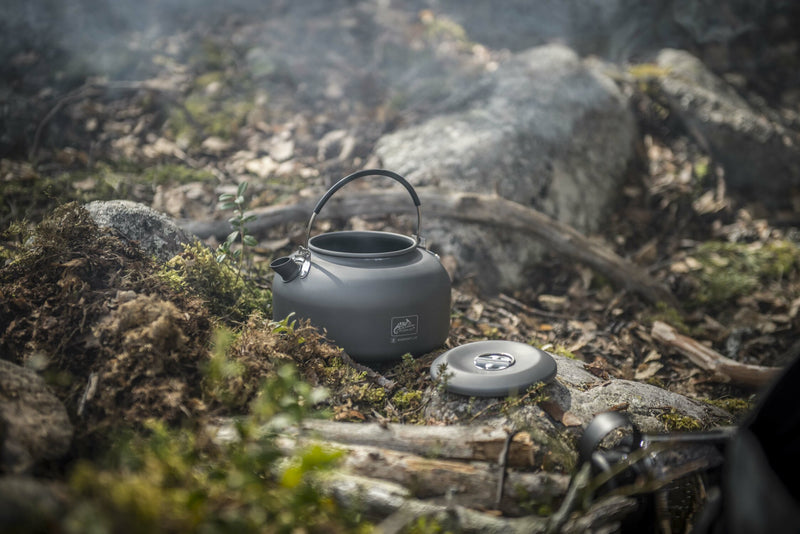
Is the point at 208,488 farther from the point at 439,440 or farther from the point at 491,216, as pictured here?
the point at 491,216

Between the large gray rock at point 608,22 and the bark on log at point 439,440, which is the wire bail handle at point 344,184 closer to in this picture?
the bark on log at point 439,440

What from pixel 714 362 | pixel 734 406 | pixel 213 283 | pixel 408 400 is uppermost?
pixel 213 283

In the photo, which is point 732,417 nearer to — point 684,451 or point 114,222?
point 684,451

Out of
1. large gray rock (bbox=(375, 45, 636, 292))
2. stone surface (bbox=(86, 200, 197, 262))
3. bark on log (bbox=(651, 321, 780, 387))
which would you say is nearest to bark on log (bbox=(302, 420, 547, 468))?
stone surface (bbox=(86, 200, 197, 262))

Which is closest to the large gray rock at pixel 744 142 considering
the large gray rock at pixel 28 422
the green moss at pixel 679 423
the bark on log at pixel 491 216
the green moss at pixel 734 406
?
the bark on log at pixel 491 216

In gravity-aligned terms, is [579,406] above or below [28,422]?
below

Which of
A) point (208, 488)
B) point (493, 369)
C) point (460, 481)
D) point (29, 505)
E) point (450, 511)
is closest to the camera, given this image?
point (29, 505)

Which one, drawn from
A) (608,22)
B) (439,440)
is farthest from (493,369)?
(608,22)

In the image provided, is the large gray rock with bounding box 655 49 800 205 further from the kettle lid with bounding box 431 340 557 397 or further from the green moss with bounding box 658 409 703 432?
the kettle lid with bounding box 431 340 557 397

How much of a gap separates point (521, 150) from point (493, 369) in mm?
2995

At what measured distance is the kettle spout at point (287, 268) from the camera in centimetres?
294

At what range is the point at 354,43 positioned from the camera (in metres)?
7.90

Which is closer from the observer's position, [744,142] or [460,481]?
[460,481]

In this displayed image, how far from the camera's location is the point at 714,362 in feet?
12.4
